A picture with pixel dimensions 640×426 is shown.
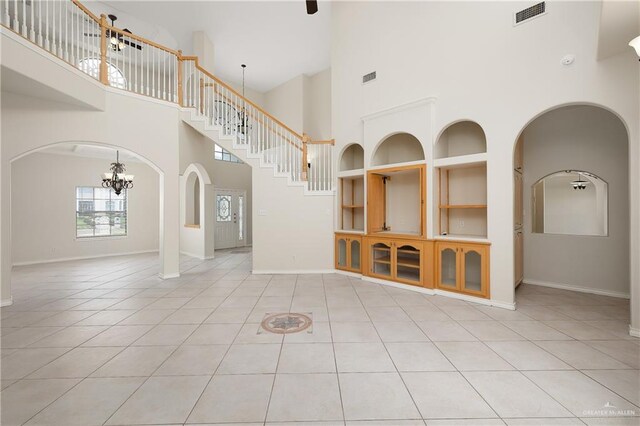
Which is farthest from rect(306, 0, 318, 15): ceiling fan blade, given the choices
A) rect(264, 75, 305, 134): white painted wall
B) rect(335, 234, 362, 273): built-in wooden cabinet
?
rect(264, 75, 305, 134): white painted wall

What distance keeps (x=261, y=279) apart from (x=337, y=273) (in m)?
1.81

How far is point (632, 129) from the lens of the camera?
10.7 ft

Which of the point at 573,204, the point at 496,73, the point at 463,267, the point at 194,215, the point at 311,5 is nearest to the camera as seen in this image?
the point at 311,5

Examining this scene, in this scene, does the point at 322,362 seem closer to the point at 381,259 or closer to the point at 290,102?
the point at 381,259

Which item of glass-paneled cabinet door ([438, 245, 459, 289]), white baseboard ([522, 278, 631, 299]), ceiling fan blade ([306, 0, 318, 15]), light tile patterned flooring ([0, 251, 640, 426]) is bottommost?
light tile patterned flooring ([0, 251, 640, 426])

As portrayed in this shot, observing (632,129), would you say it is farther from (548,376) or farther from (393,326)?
(393,326)

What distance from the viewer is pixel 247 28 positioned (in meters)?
7.73

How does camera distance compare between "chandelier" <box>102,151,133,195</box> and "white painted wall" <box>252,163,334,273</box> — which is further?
"chandelier" <box>102,151,133,195</box>

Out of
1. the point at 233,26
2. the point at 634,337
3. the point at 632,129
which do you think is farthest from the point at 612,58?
the point at 233,26

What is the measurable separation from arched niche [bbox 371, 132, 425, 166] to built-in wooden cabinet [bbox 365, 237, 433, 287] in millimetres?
1819

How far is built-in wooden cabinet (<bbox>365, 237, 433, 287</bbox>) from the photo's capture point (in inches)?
199

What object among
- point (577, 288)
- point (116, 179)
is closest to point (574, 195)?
point (577, 288)

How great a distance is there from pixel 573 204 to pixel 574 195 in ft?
0.58

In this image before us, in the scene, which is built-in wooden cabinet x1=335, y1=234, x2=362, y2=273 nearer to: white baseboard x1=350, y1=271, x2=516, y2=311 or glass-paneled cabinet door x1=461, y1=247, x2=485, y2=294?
white baseboard x1=350, y1=271, x2=516, y2=311
